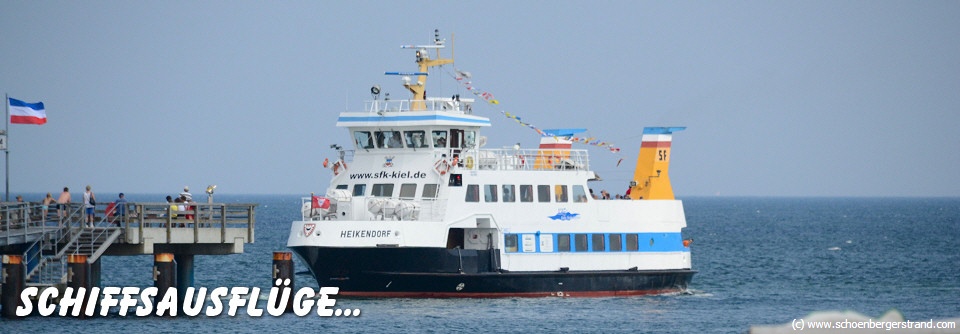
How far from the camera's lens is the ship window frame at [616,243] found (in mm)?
47750

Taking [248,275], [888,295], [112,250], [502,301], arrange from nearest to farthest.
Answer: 1. [112,250]
2. [502,301]
3. [888,295]
4. [248,275]

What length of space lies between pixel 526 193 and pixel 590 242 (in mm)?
2456

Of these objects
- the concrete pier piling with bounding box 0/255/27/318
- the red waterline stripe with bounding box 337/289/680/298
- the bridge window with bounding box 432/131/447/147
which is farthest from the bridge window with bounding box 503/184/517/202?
the concrete pier piling with bounding box 0/255/27/318

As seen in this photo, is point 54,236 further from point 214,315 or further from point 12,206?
point 214,315

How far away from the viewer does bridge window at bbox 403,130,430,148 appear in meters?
46.9

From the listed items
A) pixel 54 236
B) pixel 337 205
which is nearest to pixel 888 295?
pixel 337 205

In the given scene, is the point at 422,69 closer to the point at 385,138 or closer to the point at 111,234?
the point at 385,138

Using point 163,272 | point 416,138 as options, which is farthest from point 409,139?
point 163,272

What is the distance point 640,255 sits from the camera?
159 feet

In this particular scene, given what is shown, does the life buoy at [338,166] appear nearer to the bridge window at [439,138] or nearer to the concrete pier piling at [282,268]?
the bridge window at [439,138]

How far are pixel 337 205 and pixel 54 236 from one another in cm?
925

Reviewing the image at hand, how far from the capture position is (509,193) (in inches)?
1831

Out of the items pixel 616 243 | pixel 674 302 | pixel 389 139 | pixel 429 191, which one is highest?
pixel 389 139

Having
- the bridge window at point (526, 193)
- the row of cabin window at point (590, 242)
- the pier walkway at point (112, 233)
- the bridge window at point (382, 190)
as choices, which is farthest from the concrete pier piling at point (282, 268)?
the bridge window at point (526, 193)
